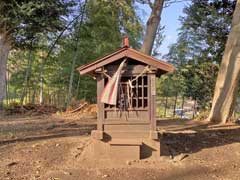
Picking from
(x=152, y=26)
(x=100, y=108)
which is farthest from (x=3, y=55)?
(x=100, y=108)

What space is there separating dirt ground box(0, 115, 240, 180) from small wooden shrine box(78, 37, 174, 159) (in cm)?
30

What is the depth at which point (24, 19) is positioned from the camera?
29.5ft

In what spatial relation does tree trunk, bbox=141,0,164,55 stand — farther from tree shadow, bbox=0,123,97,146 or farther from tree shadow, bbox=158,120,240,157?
tree shadow, bbox=0,123,97,146

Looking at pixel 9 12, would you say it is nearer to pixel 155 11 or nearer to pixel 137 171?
pixel 155 11

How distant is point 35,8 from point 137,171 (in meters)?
5.84

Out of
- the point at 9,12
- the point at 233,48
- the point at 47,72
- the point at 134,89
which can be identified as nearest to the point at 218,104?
the point at 233,48

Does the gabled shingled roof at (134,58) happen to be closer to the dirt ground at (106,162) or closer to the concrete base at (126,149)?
the concrete base at (126,149)

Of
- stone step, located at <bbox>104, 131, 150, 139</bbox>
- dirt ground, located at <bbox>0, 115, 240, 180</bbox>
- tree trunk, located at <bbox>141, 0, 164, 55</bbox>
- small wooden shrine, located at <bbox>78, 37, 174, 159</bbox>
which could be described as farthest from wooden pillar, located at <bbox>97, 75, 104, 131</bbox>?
tree trunk, located at <bbox>141, 0, 164, 55</bbox>

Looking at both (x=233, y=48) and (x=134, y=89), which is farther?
(x=233, y=48)

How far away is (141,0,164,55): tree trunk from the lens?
8.96 meters

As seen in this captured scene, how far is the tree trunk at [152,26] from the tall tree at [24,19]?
2.63m

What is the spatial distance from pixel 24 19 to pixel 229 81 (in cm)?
609

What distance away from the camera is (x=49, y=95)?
22.9 meters

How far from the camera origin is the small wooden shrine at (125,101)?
5.25 m
